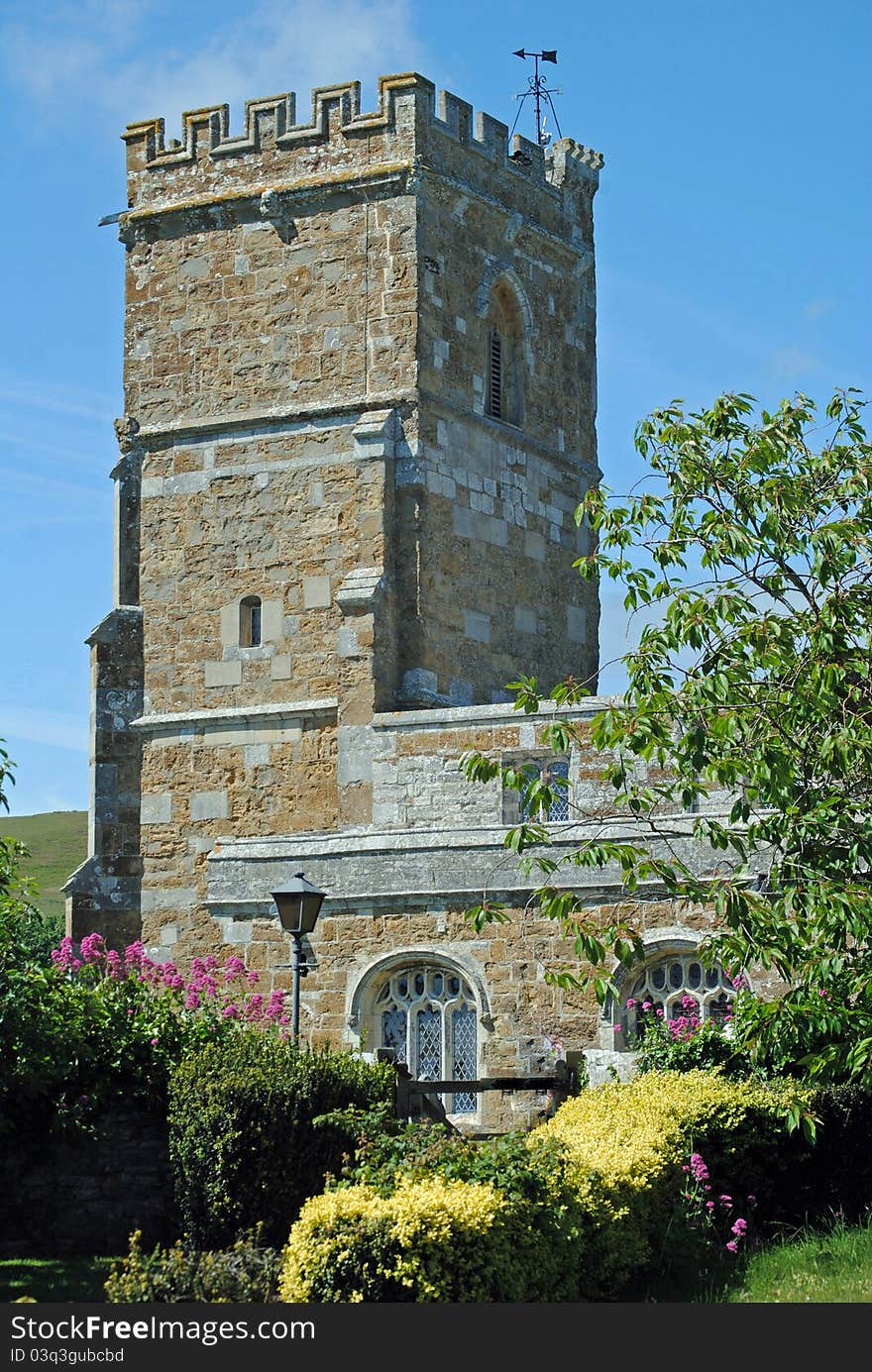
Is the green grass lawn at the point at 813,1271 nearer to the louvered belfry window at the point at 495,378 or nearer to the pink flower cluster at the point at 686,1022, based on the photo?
the pink flower cluster at the point at 686,1022

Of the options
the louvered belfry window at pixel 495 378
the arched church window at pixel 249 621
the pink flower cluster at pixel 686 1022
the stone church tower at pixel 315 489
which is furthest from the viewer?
the louvered belfry window at pixel 495 378

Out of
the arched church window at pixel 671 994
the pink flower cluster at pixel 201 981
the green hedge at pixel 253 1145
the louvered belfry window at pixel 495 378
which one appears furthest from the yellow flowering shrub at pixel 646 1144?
the louvered belfry window at pixel 495 378

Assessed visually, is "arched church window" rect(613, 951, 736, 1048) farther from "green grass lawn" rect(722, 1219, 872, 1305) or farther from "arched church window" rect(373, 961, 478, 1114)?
"green grass lawn" rect(722, 1219, 872, 1305)

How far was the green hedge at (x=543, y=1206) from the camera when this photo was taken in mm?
12164

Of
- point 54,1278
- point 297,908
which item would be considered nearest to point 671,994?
point 297,908

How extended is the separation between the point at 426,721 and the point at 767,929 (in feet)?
41.2

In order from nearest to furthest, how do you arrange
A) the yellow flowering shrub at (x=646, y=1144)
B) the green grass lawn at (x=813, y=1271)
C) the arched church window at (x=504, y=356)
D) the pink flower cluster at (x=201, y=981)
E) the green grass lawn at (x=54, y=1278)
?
the green grass lawn at (x=813, y=1271)
the yellow flowering shrub at (x=646, y=1144)
the green grass lawn at (x=54, y=1278)
the pink flower cluster at (x=201, y=981)
the arched church window at (x=504, y=356)

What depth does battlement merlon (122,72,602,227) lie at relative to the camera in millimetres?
30594

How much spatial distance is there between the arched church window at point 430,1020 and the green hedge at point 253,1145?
7089 mm

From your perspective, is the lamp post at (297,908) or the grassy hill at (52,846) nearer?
the lamp post at (297,908)

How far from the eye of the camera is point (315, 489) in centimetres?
3030

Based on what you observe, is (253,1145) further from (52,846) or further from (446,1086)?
(52,846)

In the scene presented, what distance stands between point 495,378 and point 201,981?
12414 millimetres

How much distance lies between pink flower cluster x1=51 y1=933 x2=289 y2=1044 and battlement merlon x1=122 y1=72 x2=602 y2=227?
11869 mm
